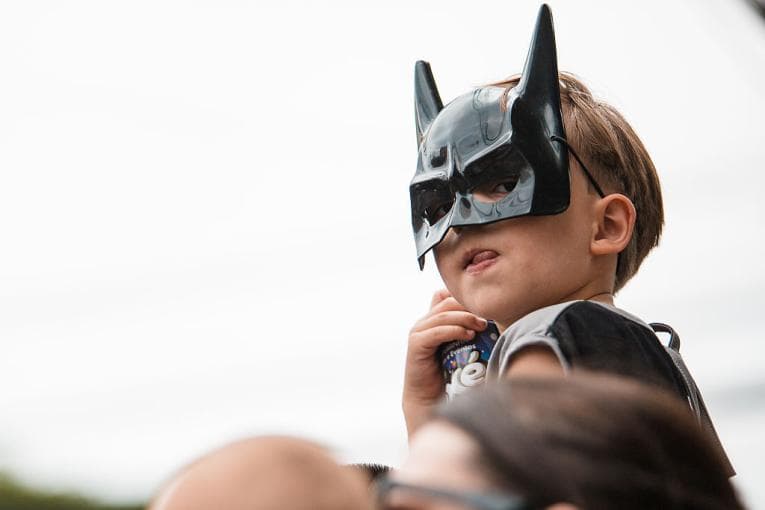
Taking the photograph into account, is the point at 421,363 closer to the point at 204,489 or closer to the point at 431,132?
the point at 431,132

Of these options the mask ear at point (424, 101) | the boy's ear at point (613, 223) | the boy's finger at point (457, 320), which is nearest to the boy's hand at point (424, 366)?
the boy's finger at point (457, 320)

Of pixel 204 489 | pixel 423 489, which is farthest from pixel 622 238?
pixel 204 489

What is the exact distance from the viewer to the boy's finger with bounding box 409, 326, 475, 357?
2143mm

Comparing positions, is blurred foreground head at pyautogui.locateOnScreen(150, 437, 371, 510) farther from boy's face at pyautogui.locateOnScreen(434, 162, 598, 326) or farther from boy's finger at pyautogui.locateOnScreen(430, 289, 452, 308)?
boy's finger at pyautogui.locateOnScreen(430, 289, 452, 308)

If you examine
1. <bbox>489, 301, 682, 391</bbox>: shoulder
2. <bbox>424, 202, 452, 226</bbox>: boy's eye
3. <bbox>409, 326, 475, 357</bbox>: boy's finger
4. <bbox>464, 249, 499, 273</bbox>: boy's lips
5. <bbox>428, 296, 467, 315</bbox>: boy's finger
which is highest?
<bbox>424, 202, 452, 226</bbox>: boy's eye

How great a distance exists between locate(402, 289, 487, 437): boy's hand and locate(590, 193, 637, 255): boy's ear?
0.39m

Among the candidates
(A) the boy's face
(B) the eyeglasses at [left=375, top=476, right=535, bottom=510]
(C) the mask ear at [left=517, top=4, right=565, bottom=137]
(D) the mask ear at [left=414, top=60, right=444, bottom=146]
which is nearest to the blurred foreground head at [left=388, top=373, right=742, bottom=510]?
(B) the eyeglasses at [left=375, top=476, right=535, bottom=510]

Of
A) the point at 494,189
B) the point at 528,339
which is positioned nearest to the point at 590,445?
the point at 528,339

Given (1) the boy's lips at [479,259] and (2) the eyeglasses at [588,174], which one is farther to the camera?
(2) the eyeglasses at [588,174]

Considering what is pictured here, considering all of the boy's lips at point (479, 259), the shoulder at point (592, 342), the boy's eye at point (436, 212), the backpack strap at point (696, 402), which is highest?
the boy's eye at point (436, 212)

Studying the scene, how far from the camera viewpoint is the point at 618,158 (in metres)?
2.31

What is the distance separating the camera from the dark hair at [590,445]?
1.04 m

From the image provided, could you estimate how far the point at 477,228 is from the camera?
6.81ft

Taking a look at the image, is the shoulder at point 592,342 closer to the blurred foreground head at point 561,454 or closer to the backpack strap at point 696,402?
the backpack strap at point 696,402
